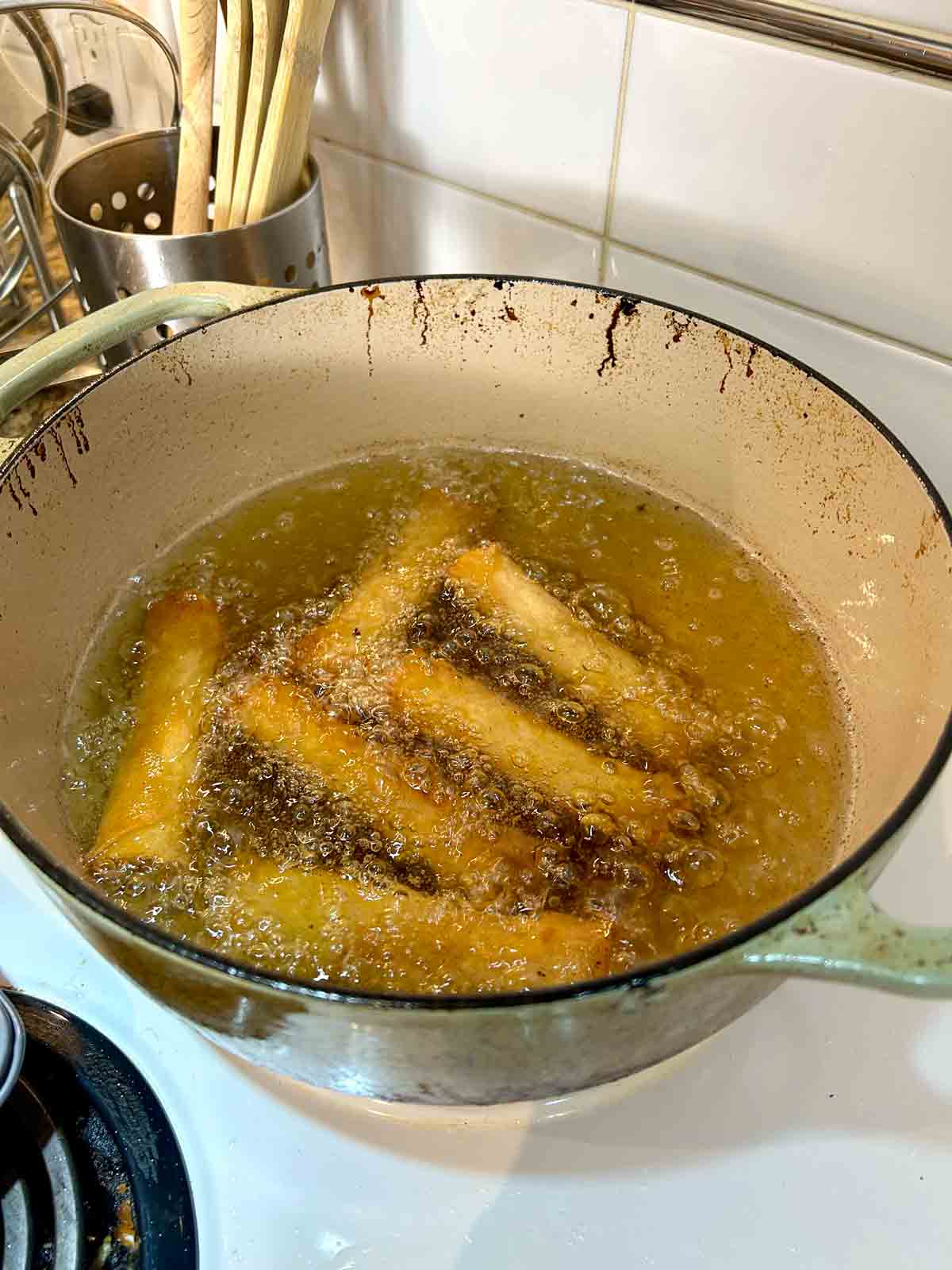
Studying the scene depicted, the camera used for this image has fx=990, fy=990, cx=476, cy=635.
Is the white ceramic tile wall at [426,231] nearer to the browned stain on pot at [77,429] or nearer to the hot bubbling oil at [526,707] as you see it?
the hot bubbling oil at [526,707]

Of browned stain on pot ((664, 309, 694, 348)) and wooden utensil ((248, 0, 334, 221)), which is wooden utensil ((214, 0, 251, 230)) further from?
browned stain on pot ((664, 309, 694, 348))

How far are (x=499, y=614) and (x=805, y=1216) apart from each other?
14.3 inches

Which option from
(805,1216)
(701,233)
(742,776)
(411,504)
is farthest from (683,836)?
(701,233)

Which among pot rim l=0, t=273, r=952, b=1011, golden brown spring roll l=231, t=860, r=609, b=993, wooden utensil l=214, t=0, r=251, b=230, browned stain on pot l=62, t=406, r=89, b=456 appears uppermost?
wooden utensil l=214, t=0, r=251, b=230

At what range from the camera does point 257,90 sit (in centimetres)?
77

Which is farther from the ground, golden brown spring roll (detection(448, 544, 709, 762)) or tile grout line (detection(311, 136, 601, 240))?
tile grout line (detection(311, 136, 601, 240))

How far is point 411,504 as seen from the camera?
2.43 ft

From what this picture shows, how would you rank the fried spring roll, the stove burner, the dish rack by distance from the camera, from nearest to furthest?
the stove burner
the fried spring roll
the dish rack

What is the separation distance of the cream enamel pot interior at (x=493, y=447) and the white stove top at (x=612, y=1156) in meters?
0.07

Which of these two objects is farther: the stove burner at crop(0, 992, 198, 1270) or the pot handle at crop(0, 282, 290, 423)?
the pot handle at crop(0, 282, 290, 423)

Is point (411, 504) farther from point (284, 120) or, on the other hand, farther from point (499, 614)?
point (284, 120)

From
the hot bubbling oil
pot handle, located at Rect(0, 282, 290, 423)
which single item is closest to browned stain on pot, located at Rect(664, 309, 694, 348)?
the hot bubbling oil

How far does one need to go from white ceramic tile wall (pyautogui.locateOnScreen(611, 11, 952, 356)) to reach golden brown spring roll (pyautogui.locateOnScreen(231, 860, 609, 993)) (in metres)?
0.46

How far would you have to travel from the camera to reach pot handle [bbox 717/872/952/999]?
0.33 m
